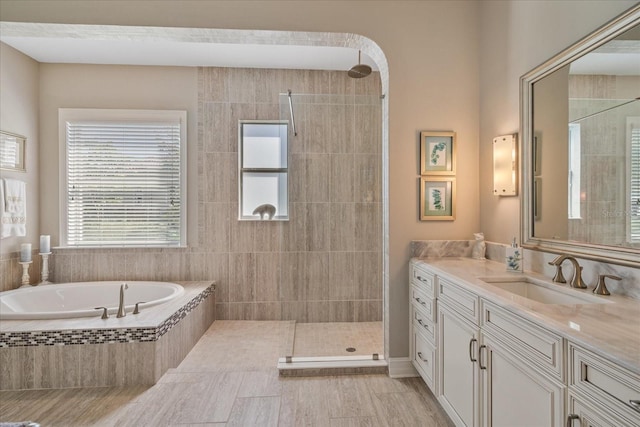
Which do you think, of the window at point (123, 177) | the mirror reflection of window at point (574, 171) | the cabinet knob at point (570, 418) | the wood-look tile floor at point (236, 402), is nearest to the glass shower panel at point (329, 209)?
the wood-look tile floor at point (236, 402)

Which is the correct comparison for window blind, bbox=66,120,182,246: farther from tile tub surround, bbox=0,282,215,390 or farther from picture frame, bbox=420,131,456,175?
picture frame, bbox=420,131,456,175

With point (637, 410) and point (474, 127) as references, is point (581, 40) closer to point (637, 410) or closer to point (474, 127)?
point (474, 127)

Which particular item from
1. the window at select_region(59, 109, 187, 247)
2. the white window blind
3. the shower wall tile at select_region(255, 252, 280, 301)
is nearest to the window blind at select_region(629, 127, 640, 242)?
the white window blind

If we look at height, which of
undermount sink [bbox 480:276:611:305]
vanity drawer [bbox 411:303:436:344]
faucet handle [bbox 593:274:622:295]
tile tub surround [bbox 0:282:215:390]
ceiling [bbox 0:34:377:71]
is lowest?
tile tub surround [bbox 0:282:215:390]

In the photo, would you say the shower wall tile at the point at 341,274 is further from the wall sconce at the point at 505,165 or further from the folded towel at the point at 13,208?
the folded towel at the point at 13,208

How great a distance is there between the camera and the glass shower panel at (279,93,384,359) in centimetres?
291

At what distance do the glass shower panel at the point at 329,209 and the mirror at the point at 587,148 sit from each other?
1223 mm

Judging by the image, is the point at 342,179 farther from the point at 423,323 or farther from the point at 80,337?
the point at 80,337

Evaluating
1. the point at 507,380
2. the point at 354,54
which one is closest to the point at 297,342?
the point at 507,380

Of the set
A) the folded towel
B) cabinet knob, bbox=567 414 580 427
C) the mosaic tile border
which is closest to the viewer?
cabinet knob, bbox=567 414 580 427

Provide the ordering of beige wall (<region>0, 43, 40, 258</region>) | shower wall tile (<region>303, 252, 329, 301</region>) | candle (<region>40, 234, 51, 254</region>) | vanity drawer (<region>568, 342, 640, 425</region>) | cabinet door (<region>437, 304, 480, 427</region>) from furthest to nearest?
candle (<region>40, 234, 51, 254</region>) → beige wall (<region>0, 43, 40, 258</region>) → shower wall tile (<region>303, 252, 329, 301</region>) → cabinet door (<region>437, 304, 480, 427</region>) → vanity drawer (<region>568, 342, 640, 425</region>)

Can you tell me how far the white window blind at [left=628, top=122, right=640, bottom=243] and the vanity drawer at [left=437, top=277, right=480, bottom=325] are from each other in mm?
684

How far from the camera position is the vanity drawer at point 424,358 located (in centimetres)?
215

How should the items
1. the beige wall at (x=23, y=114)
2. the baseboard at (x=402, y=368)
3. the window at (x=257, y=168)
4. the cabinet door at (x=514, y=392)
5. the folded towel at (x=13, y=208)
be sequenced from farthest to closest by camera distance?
the window at (x=257, y=168) → the beige wall at (x=23, y=114) → the folded towel at (x=13, y=208) → the baseboard at (x=402, y=368) → the cabinet door at (x=514, y=392)
